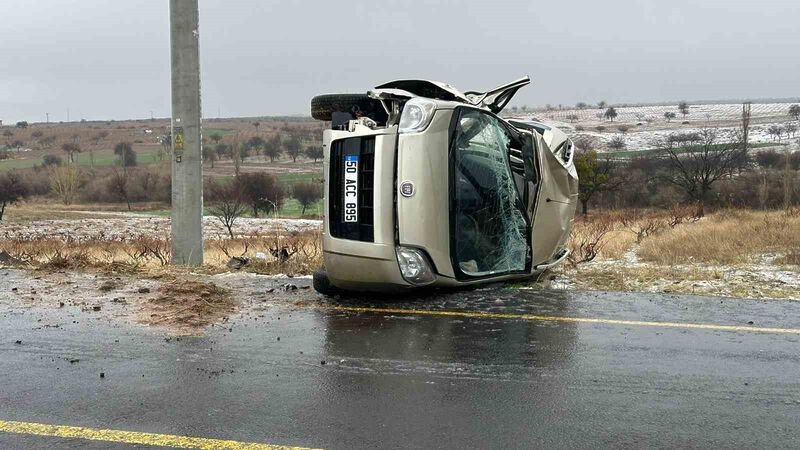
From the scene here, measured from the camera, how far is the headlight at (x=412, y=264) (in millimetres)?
6293

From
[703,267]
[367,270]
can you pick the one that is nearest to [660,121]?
[703,267]

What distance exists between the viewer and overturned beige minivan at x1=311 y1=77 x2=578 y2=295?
20.7 ft

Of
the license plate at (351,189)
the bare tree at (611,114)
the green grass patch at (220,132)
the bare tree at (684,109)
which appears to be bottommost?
the license plate at (351,189)

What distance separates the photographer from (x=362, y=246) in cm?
639

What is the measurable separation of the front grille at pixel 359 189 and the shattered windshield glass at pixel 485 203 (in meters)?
0.82

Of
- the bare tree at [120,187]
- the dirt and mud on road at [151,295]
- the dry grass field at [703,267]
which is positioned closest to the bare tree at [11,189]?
the bare tree at [120,187]

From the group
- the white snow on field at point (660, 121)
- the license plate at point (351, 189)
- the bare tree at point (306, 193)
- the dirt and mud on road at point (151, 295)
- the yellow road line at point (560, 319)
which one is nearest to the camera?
the yellow road line at point (560, 319)

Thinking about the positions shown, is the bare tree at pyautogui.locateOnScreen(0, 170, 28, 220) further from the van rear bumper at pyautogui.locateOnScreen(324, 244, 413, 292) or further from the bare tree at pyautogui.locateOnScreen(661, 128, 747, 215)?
the van rear bumper at pyautogui.locateOnScreen(324, 244, 413, 292)

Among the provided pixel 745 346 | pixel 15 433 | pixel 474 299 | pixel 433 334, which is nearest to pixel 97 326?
pixel 15 433

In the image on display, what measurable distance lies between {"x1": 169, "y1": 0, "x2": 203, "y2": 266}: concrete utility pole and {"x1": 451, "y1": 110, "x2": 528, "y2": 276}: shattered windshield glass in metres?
5.20

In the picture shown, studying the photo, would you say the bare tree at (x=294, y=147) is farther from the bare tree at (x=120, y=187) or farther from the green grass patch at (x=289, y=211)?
the green grass patch at (x=289, y=211)

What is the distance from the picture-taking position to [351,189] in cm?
649

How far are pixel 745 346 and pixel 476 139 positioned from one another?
3119 millimetres

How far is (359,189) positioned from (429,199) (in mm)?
685
